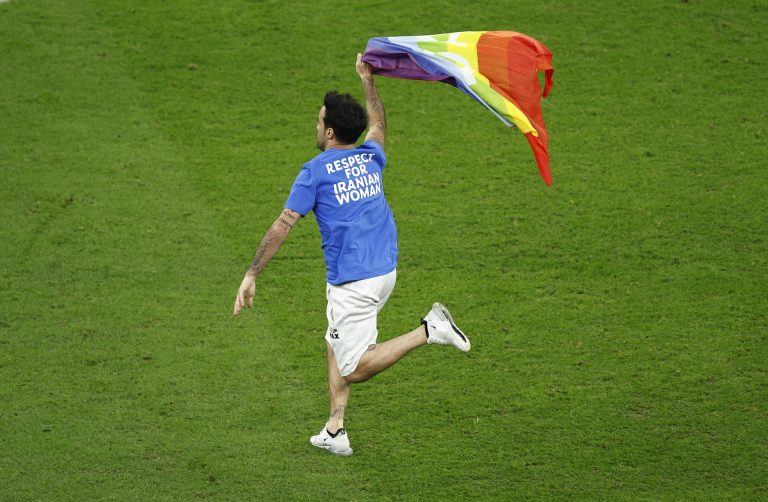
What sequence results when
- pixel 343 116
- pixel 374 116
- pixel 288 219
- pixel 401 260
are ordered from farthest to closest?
pixel 401 260, pixel 374 116, pixel 343 116, pixel 288 219

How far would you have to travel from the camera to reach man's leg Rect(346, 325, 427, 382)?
6.79m

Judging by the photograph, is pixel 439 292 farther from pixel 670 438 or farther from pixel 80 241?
pixel 80 241

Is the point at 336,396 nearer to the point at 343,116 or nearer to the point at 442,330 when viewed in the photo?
the point at 442,330

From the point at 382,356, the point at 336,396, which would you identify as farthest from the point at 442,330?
the point at 336,396

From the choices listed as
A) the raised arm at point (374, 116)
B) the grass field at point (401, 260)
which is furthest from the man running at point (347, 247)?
the grass field at point (401, 260)

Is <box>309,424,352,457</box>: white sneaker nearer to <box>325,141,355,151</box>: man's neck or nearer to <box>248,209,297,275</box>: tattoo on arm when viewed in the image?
<box>248,209,297,275</box>: tattoo on arm

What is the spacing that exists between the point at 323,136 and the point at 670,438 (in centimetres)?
285

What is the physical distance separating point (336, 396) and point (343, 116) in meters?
1.71

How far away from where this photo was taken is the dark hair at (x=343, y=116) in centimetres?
665

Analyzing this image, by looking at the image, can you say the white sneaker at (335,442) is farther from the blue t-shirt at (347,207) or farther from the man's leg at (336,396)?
the blue t-shirt at (347,207)

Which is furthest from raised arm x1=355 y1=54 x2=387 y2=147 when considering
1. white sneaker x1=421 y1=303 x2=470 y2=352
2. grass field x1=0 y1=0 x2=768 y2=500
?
grass field x1=0 y1=0 x2=768 y2=500

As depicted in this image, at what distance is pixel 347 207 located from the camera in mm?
6668

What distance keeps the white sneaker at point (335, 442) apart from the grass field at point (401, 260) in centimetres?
8

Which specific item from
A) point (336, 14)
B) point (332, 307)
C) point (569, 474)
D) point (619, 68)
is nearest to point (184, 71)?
point (336, 14)
